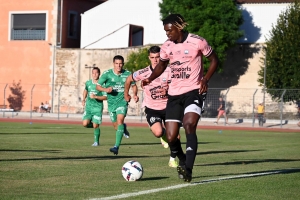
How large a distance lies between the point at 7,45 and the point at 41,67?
378 cm

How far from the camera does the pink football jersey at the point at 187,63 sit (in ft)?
35.2

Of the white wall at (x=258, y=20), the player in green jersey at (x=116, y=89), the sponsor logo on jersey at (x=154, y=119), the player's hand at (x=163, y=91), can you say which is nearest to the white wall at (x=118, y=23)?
the white wall at (x=258, y=20)

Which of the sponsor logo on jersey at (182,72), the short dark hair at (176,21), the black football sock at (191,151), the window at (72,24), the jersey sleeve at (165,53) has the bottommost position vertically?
the black football sock at (191,151)

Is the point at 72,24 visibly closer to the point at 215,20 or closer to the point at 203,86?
the point at 215,20

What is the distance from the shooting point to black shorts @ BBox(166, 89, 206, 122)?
1054cm

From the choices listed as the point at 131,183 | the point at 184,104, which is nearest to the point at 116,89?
the point at 184,104

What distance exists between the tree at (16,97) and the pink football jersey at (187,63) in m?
47.1

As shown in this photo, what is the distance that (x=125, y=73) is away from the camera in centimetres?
1766

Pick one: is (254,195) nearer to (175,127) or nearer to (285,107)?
(175,127)

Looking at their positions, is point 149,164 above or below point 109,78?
below

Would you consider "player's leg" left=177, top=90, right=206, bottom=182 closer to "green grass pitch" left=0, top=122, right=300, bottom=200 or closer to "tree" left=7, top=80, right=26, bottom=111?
"green grass pitch" left=0, top=122, right=300, bottom=200

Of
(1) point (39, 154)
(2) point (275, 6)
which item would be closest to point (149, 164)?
(1) point (39, 154)

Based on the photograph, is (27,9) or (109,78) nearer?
(109,78)

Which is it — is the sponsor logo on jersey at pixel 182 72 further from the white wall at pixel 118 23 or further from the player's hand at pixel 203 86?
the white wall at pixel 118 23
